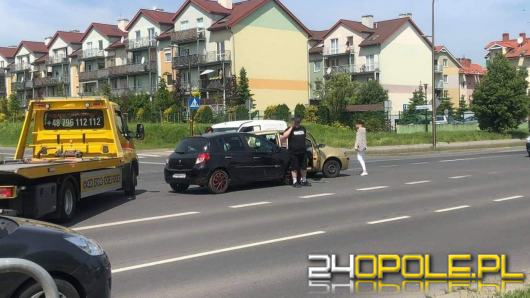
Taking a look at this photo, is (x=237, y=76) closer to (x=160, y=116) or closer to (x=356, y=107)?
(x=160, y=116)

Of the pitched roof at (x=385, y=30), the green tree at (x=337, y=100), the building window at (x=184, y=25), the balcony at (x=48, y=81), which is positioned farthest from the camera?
the balcony at (x=48, y=81)

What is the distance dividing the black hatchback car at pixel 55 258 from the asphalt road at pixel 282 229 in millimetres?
1366

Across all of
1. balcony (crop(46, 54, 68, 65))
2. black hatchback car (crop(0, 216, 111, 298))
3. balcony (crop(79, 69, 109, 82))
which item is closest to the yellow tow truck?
black hatchback car (crop(0, 216, 111, 298))

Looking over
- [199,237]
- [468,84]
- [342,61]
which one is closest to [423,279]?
[199,237]

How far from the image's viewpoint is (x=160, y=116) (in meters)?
52.6

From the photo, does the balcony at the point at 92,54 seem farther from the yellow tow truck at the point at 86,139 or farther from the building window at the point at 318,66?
the yellow tow truck at the point at 86,139

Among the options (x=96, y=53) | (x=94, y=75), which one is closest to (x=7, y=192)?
(x=94, y=75)

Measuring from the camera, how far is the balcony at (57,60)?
289 ft

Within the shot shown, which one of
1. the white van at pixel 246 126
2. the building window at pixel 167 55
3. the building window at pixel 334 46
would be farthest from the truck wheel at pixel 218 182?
the building window at pixel 334 46

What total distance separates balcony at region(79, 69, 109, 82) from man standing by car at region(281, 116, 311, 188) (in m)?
66.1

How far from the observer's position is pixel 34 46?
97438 millimetres

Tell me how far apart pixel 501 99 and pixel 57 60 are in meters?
62.7

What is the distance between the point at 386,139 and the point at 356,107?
10.1m

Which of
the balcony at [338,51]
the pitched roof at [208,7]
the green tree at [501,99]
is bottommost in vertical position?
the green tree at [501,99]
